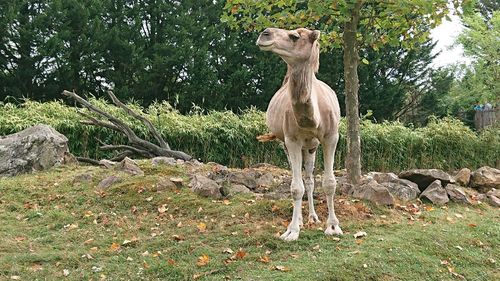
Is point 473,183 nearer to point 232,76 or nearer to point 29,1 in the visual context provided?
point 232,76

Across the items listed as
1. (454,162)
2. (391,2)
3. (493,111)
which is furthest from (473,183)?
(493,111)

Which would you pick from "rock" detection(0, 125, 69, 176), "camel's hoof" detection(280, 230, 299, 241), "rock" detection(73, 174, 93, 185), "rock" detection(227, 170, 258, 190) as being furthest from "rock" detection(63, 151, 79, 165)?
"camel's hoof" detection(280, 230, 299, 241)

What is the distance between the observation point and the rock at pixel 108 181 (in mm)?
6719

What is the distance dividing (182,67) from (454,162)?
342 inches

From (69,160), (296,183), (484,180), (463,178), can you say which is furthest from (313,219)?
(69,160)

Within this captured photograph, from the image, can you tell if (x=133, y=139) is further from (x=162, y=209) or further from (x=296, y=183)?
(x=296, y=183)

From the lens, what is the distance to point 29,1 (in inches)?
614

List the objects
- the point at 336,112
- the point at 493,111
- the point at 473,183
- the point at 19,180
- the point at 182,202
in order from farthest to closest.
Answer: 1. the point at 493,111
2. the point at 473,183
3. the point at 19,180
4. the point at 182,202
5. the point at 336,112

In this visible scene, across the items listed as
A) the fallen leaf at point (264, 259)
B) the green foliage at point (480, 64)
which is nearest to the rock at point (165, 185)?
the fallen leaf at point (264, 259)

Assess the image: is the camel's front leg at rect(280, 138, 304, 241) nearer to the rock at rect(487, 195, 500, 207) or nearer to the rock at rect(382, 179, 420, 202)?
the rock at rect(382, 179, 420, 202)

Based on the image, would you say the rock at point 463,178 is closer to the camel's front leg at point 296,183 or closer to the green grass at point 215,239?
the green grass at point 215,239

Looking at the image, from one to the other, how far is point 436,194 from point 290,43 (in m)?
3.55

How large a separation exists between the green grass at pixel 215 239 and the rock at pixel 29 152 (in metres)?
1.17

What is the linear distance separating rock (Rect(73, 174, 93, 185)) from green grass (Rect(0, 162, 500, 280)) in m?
0.24
